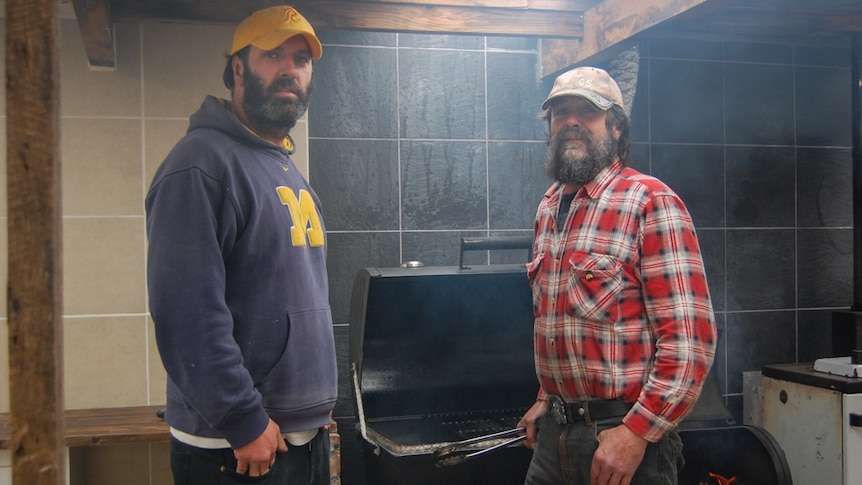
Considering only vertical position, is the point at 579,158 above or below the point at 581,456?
above

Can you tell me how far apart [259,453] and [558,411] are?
833mm

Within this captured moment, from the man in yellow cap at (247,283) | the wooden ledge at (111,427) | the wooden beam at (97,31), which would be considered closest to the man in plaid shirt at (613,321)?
the man in yellow cap at (247,283)

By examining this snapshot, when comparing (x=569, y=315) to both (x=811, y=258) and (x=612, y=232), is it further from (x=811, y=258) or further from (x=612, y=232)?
(x=811, y=258)

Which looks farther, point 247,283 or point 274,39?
point 274,39

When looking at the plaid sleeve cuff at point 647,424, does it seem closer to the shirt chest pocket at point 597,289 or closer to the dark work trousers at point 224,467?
the shirt chest pocket at point 597,289

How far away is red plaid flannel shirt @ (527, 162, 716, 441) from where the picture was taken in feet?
6.06

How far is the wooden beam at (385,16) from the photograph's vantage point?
267 centimetres

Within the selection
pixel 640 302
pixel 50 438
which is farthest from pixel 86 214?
pixel 640 302

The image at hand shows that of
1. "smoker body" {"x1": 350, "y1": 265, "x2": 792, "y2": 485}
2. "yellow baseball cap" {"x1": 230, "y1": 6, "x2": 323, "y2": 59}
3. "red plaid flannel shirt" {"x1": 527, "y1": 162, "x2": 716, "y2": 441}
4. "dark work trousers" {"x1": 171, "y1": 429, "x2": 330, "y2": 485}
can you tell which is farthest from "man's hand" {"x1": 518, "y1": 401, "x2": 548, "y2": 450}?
"yellow baseball cap" {"x1": 230, "y1": 6, "x2": 323, "y2": 59}

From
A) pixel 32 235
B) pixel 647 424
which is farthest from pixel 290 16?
pixel 647 424

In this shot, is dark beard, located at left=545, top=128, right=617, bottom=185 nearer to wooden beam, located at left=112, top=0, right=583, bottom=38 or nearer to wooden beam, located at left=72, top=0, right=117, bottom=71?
wooden beam, located at left=112, top=0, right=583, bottom=38

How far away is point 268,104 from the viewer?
6.41 feet

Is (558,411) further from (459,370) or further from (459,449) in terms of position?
(459,370)

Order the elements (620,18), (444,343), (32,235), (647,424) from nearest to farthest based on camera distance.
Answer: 1. (32,235)
2. (647,424)
3. (620,18)
4. (444,343)
